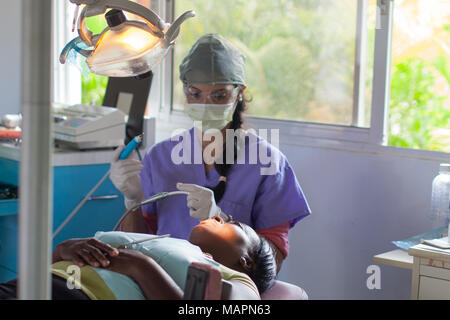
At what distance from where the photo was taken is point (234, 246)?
5.21 feet

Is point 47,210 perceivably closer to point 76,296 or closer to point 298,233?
point 76,296

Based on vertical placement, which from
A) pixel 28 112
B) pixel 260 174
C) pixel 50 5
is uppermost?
pixel 50 5

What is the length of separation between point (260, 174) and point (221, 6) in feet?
4.08

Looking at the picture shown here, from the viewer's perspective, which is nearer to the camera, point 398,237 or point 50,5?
point 50,5

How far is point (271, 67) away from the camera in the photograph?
275 cm

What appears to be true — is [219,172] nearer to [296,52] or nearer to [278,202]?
[278,202]

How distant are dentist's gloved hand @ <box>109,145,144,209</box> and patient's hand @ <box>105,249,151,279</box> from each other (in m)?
0.66

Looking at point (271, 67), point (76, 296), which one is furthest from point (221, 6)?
point (76, 296)

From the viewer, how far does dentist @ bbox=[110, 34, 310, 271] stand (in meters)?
2.00

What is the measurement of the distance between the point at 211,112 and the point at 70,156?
3.11 feet

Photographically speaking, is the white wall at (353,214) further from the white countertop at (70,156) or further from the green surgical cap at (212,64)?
the white countertop at (70,156)

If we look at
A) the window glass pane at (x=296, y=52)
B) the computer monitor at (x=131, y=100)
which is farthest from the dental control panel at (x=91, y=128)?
the window glass pane at (x=296, y=52)

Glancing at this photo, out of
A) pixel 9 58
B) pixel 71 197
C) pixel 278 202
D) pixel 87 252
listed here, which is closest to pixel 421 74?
pixel 278 202
